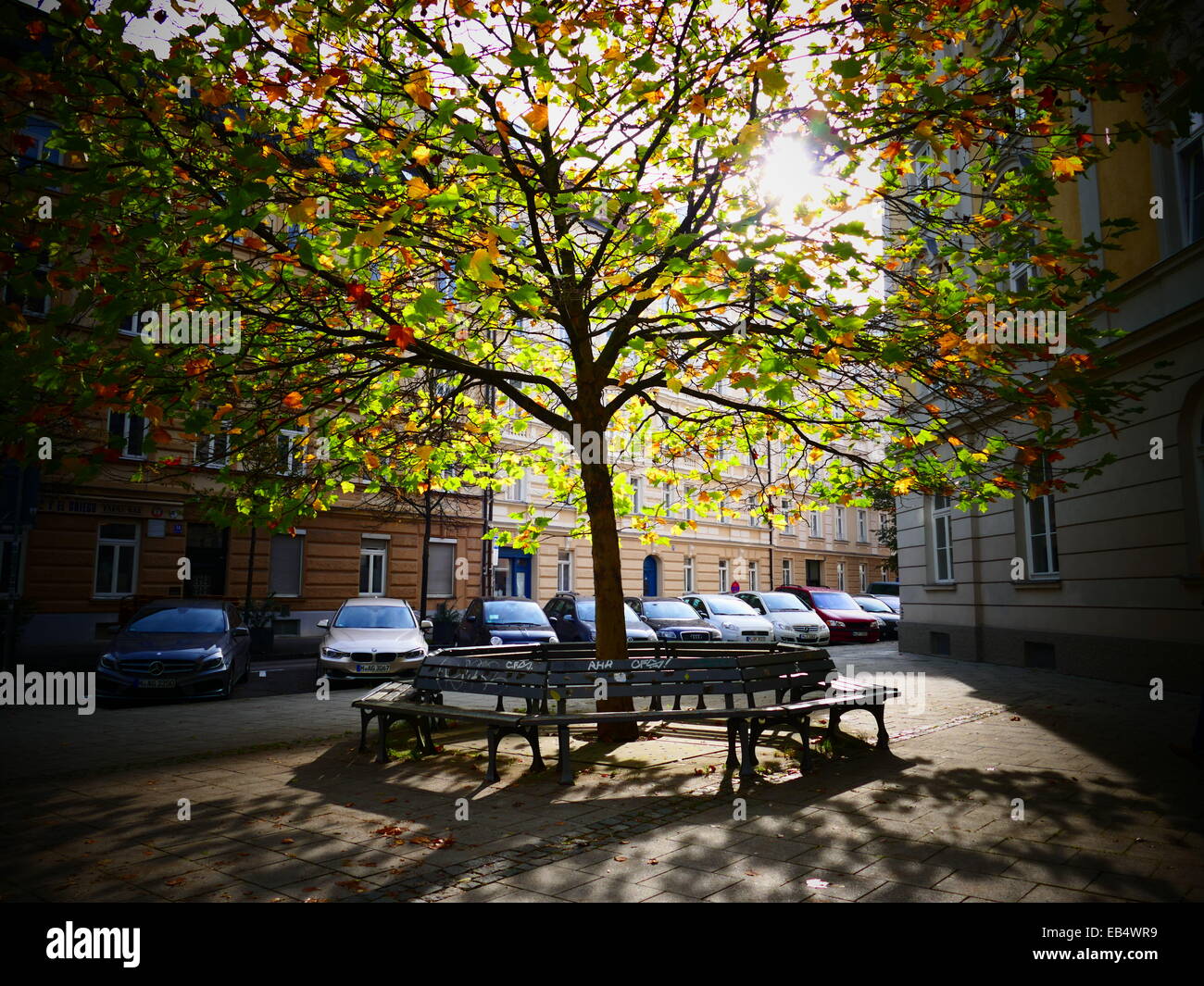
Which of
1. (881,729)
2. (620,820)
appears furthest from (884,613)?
(620,820)

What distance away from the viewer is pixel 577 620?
1772 cm

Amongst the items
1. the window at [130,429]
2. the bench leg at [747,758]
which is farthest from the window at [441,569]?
the bench leg at [747,758]

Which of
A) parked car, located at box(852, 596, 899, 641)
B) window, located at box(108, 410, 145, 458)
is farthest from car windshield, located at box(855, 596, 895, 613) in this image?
window, located at box(108, 410, 145, 458)

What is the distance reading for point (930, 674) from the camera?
47.0 ft

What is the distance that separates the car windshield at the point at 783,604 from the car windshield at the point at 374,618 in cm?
1060

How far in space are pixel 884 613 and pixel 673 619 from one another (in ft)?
35.3

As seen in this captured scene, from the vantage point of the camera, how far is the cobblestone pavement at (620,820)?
404 centimetres

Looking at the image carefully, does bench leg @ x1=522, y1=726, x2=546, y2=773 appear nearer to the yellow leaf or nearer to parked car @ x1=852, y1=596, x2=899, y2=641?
the yellow leaf

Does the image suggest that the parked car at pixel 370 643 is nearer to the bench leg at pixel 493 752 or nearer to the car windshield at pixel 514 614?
the car windshield at pixel 514 614

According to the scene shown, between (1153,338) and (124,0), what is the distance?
12.2m

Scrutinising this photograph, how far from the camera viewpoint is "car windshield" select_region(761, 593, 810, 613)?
72.0 feet

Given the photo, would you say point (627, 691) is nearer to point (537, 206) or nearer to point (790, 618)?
point (537, 206)

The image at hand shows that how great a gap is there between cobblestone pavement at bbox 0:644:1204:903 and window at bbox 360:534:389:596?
1887cm
